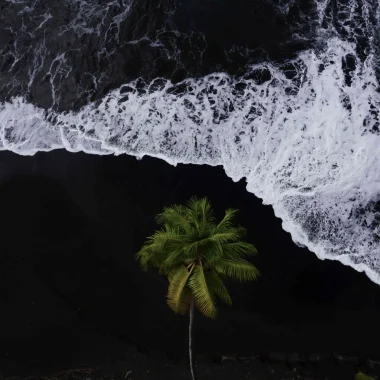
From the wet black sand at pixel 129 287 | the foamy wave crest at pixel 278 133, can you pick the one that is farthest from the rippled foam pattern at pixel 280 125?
the wet black sand at pixel 129 287

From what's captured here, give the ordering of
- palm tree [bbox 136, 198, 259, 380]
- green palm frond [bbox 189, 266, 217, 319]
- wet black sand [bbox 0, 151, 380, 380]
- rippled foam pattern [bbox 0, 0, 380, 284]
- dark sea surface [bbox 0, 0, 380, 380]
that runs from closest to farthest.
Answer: green palm frond [bbox 189, 266, 217, 319]
palm tree [bbox 136, 198, 259, 380]
wet black sand [bbox 0, 151, 380, 380]
dark sea surface [bbox 0, 0, 380, 380]
rippled foam pattern [bbox 0, 0, 380, 284]

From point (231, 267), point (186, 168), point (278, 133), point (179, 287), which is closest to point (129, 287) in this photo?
point (186, 168)

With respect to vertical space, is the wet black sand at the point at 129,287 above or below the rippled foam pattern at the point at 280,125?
below

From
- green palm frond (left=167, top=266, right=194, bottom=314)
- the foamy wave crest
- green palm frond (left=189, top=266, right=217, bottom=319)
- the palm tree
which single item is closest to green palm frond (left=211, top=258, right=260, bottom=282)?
the palm tree

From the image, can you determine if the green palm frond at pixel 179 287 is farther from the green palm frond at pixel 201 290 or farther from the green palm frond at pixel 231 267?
the green palm frond at pixel 231 267

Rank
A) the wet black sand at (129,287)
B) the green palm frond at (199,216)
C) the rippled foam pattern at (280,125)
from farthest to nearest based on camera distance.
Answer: the rippled foam pattern at (280,125), the wet black sand at (129,287), the green palm frond at (199,216)

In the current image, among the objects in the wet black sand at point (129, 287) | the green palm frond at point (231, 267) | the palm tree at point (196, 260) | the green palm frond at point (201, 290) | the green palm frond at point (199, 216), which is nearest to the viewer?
the green palm frond at point (201, 290)

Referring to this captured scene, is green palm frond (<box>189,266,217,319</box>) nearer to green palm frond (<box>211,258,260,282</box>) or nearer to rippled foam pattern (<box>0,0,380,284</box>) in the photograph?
green palm frond (<box>211,258,260,282</box>)

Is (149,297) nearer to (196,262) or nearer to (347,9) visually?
(196,262)
